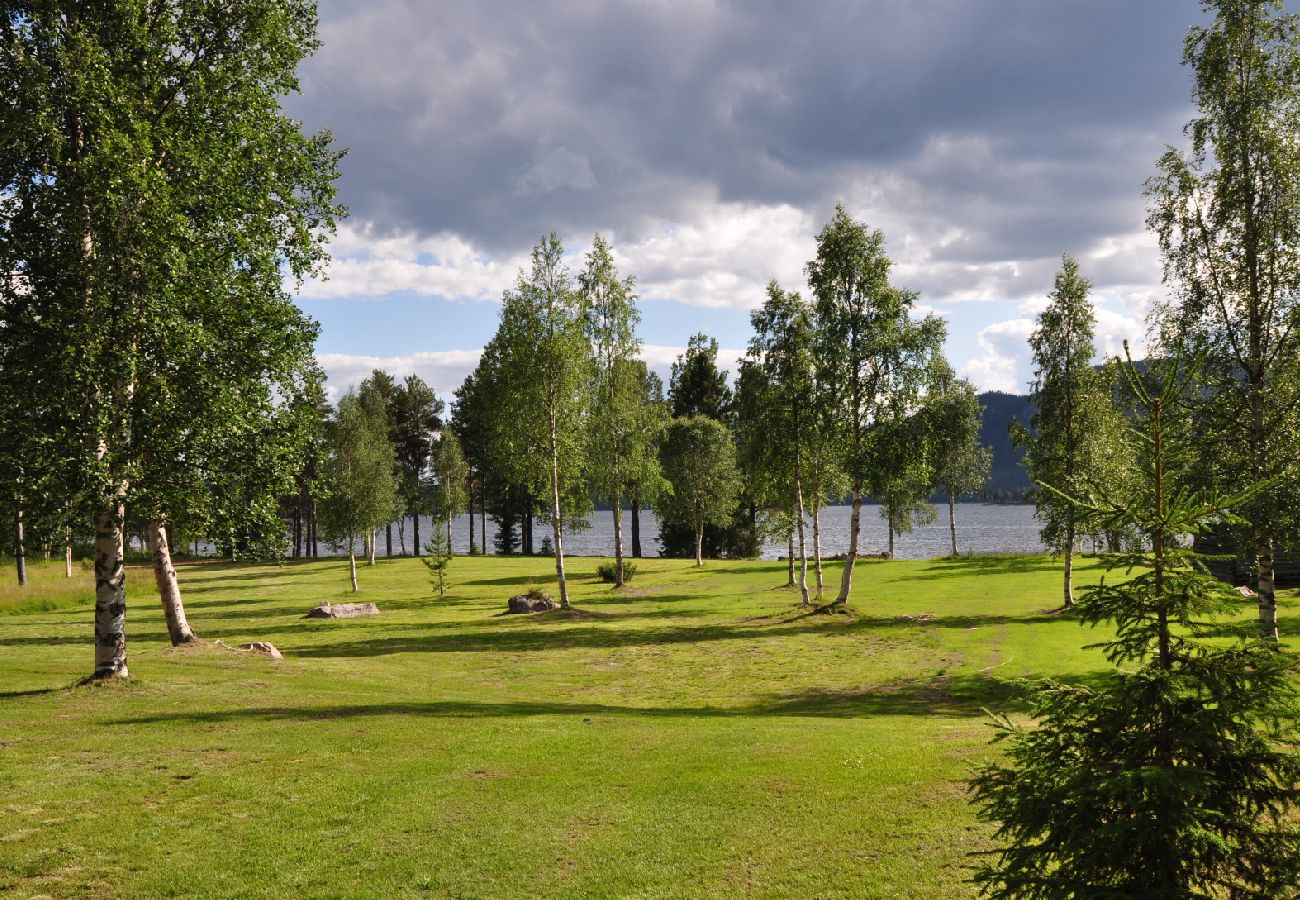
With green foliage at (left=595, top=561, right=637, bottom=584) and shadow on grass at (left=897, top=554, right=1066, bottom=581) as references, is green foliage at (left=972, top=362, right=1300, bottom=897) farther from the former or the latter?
green foliage at (left=595, top=561, right=637, bottom=584)

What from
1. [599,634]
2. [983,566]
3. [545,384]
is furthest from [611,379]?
[983,566]

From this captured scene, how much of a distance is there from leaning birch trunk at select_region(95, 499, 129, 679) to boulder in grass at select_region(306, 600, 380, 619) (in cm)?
2049

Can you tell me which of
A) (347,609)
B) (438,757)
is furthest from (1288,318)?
(347,609)

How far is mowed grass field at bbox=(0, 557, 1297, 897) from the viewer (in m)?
10.3

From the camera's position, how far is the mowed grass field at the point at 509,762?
33.9 ft

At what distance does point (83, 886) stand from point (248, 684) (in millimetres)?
12532

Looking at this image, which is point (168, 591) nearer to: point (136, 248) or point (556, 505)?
point (136, 248)

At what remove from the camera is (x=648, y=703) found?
22.6 m

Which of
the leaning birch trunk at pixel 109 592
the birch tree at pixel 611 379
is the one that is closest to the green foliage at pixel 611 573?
the birch tree at pixel 611 379

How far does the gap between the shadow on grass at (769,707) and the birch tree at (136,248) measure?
459cm

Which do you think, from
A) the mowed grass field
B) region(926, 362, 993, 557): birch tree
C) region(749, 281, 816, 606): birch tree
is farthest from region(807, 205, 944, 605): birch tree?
region(926, 362, 993, 557): birch tree

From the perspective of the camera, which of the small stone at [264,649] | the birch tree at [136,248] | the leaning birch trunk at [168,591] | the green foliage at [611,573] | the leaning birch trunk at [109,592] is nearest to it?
the birch tree at [136,248]

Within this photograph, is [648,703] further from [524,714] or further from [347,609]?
[347,609]

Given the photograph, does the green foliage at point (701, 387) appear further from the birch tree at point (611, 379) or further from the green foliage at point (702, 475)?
the birch tree at point (611, 379)
